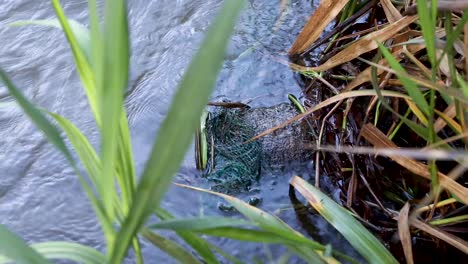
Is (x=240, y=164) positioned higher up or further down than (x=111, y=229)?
further down

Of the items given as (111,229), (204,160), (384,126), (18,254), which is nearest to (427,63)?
(384,126)

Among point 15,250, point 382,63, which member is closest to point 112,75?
point 15,250

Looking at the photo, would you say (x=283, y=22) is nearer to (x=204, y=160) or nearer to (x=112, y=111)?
(x=204, y=160)

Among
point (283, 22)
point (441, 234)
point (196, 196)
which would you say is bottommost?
point (196, 196)

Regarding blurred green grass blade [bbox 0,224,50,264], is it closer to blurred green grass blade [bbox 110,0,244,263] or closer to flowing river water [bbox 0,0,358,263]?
blurred green grass blade [bbox 110,0,244,263]

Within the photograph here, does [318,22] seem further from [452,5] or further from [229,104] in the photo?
[452,5]

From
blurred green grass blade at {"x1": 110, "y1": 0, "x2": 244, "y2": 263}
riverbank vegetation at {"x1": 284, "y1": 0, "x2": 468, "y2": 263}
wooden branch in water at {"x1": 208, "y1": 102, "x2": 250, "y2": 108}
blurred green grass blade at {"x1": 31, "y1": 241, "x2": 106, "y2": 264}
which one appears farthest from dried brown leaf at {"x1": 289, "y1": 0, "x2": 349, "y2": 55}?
blurred green grass blade at {"x1": 110, "y1": 0, "x2": 244, "y2": 263}
